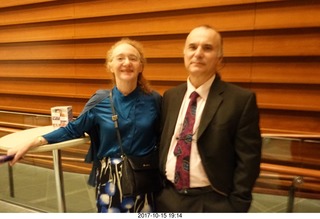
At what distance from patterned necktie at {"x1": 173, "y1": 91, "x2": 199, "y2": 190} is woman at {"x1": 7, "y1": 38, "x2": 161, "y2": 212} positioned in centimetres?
25

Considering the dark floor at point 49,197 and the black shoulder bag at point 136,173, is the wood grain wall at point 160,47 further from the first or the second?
the black shoulder bag at point 136,173

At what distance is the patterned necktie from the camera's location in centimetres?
129

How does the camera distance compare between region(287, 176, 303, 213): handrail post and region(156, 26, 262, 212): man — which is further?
region(287, 176, 303, 213): handrail post

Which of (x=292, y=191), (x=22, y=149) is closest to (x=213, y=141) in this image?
(x=22, y=149)

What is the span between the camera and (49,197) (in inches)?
104

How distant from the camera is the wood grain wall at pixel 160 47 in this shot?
2.58 meters

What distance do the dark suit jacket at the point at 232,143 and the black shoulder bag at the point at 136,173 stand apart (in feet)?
1.16

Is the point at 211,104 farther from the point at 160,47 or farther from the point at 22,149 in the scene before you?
the point at 160,47

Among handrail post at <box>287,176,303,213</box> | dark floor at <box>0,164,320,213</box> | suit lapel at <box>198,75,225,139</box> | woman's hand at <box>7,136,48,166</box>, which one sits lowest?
dark floor at <box>0,164,320,213</box>

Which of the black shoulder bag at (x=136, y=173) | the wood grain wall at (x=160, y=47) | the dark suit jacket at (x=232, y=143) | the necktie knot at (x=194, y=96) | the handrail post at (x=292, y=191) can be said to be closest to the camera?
the dark suit jacket at (x=232, y=143)

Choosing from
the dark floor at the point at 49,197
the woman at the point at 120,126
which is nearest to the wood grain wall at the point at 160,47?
the dark floor at the point at 49,197

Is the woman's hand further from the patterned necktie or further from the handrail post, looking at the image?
the handrail post

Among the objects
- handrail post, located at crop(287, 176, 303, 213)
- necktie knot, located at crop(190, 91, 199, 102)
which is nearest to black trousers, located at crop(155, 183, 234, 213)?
necktie knot, located at crop(190, 91, 199, 102)

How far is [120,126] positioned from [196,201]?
51 cm
